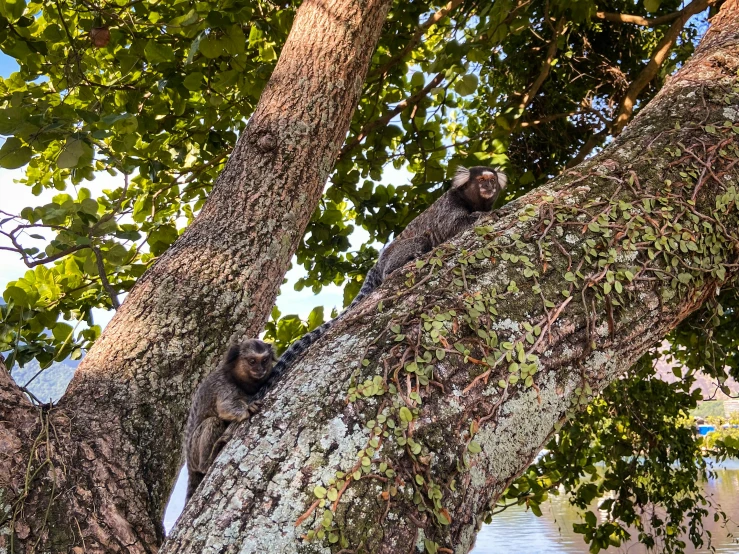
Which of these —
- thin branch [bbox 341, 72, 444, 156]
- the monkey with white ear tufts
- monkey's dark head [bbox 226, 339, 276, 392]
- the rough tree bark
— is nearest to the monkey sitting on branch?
monkey's dark head [bbox 226, 339, 276, 392]

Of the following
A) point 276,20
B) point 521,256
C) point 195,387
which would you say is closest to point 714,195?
point 521,256

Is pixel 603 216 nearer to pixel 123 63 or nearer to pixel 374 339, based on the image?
pixel 374 339

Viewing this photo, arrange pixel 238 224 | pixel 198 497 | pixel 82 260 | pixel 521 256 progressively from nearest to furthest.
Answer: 1. pixel 198 497
2. pixel 521 256
3. pixel 238 224
4. pixel 82 260

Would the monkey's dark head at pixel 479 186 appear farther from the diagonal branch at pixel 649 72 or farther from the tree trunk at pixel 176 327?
the diagonal branch at pixel 649 72

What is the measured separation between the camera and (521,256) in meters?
2.25

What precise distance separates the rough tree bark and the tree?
0.86 m

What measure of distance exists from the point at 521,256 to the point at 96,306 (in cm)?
390

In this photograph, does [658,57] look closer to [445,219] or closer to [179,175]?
[445,219]

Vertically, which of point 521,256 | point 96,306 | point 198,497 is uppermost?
point 96,306

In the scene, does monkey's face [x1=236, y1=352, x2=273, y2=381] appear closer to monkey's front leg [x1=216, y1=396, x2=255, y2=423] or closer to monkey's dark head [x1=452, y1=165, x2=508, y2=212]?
monkey's front leg [x1=216, y1=396, x2=255, y2=423]

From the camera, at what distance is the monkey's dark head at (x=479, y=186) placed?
3.99m

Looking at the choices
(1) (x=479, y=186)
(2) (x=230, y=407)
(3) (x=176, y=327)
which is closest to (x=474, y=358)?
(2) (x=230, y=407)

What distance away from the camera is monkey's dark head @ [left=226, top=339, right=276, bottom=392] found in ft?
9.35

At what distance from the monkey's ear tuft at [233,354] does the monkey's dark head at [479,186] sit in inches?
75.4
